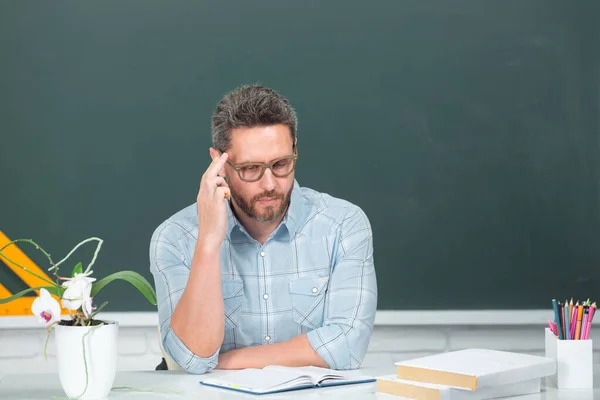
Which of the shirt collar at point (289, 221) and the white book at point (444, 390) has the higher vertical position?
the shirt collar at point (289, 221)

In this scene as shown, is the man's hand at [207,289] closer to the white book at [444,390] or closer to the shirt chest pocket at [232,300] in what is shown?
the shirt chest pocket at [232,300]

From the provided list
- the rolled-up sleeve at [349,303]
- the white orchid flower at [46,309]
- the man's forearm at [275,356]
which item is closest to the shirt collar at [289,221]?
the rolled-up sleeve at [349,303]

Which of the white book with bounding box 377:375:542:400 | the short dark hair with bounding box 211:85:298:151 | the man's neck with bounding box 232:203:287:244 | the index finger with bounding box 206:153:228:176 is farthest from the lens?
the man's neck with bounding box 232:203:287:244

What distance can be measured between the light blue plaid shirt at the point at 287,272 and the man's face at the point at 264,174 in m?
0.11

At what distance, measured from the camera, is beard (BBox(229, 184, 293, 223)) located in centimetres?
202

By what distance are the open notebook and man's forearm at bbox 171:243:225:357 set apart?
182 millimetres

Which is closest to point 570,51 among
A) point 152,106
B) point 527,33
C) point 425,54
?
point 527,33

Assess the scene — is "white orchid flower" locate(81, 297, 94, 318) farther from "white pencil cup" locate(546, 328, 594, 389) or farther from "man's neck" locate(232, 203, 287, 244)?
"white pencil cup" locate(546, 328, 594, 389)

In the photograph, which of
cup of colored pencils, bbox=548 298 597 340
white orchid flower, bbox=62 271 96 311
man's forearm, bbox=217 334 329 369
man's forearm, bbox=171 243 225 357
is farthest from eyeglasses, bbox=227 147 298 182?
cup of colored pencils, bbox=548 298 597 340

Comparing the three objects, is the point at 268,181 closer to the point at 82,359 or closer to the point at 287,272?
the point at 287,272

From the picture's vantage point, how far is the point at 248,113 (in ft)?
6.77

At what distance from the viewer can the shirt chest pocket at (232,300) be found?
2100 millimetres

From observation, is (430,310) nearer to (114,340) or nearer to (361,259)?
(361,259)

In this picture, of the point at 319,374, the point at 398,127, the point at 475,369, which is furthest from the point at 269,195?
the point at 398,127
